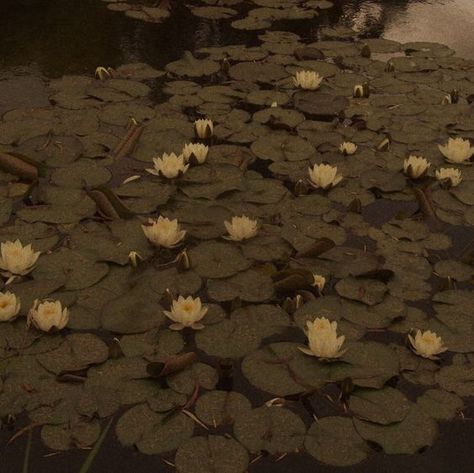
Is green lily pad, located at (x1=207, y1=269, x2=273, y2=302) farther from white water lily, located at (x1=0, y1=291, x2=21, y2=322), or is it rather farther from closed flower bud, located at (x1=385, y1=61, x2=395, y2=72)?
closed flower bud, located at (x1=385, y1=61, x2=395, y2=72)

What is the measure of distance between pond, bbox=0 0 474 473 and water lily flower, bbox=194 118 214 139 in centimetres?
1

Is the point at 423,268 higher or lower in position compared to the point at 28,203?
higher

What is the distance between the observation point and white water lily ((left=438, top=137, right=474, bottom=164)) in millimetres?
3688

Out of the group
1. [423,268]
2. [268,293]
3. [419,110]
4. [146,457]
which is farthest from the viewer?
[419,110]

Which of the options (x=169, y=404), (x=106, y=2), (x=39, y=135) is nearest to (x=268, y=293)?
(x=169, y=404)

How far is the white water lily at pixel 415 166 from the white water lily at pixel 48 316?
1.97 m

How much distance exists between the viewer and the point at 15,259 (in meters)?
2.70

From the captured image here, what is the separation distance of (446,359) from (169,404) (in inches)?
41.3

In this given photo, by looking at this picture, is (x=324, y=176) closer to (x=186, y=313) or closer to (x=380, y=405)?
(x=186, y=313)

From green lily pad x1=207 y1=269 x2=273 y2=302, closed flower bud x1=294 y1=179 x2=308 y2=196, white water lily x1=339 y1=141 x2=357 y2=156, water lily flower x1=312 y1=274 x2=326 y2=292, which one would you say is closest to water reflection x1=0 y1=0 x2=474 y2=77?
white water lily x1=339 y1=141 x2=357 y2=156

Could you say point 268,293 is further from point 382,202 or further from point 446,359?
point 382,202

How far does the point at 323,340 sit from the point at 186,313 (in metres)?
0.51

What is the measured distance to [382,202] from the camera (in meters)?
3.45

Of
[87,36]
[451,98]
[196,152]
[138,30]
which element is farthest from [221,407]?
[138,30]
